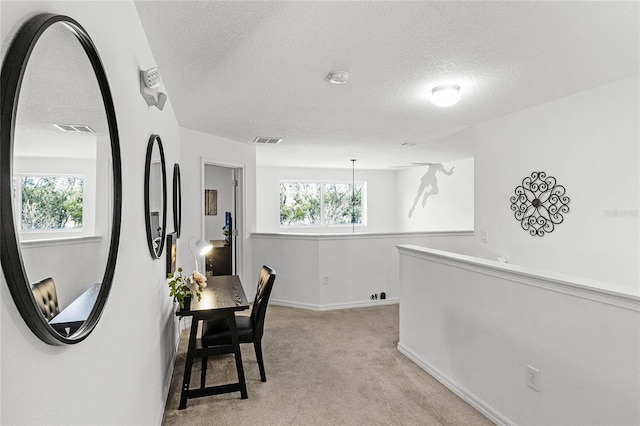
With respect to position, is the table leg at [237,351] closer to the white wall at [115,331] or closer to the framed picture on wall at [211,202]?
the white wall at [115,331]

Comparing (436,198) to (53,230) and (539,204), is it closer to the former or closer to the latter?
(539,204)

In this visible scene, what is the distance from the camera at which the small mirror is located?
193cm

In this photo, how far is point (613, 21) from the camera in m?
1.92

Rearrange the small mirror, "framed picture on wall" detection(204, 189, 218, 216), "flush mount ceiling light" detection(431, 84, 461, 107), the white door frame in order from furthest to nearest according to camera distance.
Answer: "framed picture on wall" detection(204, 189, 218, 216)
the white door frame
"flush mount ceiling light" detection(431, 84, 461, 107)
the small mirror

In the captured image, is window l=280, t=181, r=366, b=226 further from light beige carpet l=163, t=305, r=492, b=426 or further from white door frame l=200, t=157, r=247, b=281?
light beige carpet l=163, t=305, r=492, b=426

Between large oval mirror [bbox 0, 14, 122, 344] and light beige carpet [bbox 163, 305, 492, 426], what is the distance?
5.89 ft

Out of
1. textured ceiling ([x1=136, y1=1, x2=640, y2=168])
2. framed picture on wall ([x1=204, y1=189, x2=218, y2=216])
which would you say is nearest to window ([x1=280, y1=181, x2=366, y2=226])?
framed picture on wall ([x1=204, y1=189, x2=218, y2=216])

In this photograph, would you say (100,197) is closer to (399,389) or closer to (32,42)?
(32,42)

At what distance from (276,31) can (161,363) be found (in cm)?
225

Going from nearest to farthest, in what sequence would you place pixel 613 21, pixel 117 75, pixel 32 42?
pixel 32 42
pixel 117 75
pixel 613 21

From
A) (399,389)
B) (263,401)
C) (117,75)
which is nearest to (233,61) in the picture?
(117,75)

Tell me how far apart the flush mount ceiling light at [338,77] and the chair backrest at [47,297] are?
2.22 m

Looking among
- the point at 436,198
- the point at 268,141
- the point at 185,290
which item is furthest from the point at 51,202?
the point at 436,198

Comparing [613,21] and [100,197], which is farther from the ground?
[613,21]
